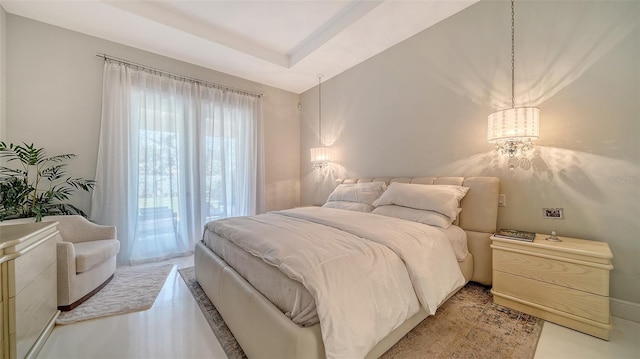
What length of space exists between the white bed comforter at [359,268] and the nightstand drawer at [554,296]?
1.21 feet

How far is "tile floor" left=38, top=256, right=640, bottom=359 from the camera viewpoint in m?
1.42

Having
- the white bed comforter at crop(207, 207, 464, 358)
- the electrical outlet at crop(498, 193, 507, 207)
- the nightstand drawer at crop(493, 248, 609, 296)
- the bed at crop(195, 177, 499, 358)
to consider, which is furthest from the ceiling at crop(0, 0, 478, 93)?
the nightstand drawer at crop(493, 248, 609, 296)

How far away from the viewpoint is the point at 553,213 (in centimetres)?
196

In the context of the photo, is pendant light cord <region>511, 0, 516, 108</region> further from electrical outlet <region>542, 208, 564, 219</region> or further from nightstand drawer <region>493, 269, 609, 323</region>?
nightstand drawer <region>493, 269, 609, 323</region>

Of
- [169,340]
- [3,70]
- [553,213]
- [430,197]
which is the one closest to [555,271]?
[553,213]

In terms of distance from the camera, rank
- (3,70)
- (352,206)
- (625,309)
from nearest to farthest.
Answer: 1. (625,309)
2. (3,70)
3. (352,206)

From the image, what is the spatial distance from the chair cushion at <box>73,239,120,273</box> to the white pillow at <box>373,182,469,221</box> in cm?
289

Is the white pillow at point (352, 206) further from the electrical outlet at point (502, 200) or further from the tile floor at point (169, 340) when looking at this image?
the tile floor at point (169, 340)

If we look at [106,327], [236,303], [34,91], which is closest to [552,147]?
[236,303]

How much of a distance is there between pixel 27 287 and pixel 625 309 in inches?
157

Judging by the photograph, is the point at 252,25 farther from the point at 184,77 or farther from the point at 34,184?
the point at 34,184

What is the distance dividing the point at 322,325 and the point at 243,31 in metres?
3.44

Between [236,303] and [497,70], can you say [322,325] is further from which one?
[497,70]

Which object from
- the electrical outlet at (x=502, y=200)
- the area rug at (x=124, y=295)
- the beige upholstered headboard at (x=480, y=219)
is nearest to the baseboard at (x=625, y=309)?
the beige upholstered headboard at (x=480, y=219)
